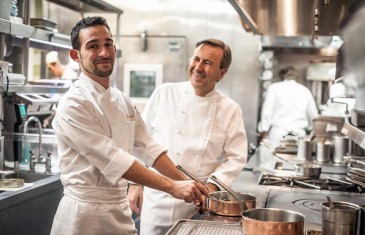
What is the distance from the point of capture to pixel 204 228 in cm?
184

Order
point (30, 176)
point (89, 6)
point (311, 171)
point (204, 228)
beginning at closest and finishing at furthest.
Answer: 1. point (204, 228)
2. point (311, 171)
3. point (30, 176)
4. point (89, 6)

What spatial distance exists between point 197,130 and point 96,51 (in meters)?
0.87

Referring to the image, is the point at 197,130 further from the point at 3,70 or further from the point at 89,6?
the point at 89,6

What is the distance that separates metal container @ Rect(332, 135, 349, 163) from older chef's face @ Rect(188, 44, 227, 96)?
1.67 meters

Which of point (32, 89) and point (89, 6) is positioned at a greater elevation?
point (89, 6)

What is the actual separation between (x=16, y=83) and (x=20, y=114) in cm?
29

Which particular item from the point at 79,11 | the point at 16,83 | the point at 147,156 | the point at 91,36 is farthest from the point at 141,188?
the point at 79,11

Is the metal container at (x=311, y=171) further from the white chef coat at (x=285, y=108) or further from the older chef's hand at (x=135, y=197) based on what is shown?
the white chef coat at (x=285, y=108)

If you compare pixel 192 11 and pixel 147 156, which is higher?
pixel 192 11

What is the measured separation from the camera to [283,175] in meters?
3.26

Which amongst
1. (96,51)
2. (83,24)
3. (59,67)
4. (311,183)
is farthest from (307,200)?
(59,67)

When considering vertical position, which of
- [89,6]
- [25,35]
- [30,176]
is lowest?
[30,176]

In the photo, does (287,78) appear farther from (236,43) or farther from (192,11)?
(192,11)

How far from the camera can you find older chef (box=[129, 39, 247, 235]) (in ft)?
8.53
